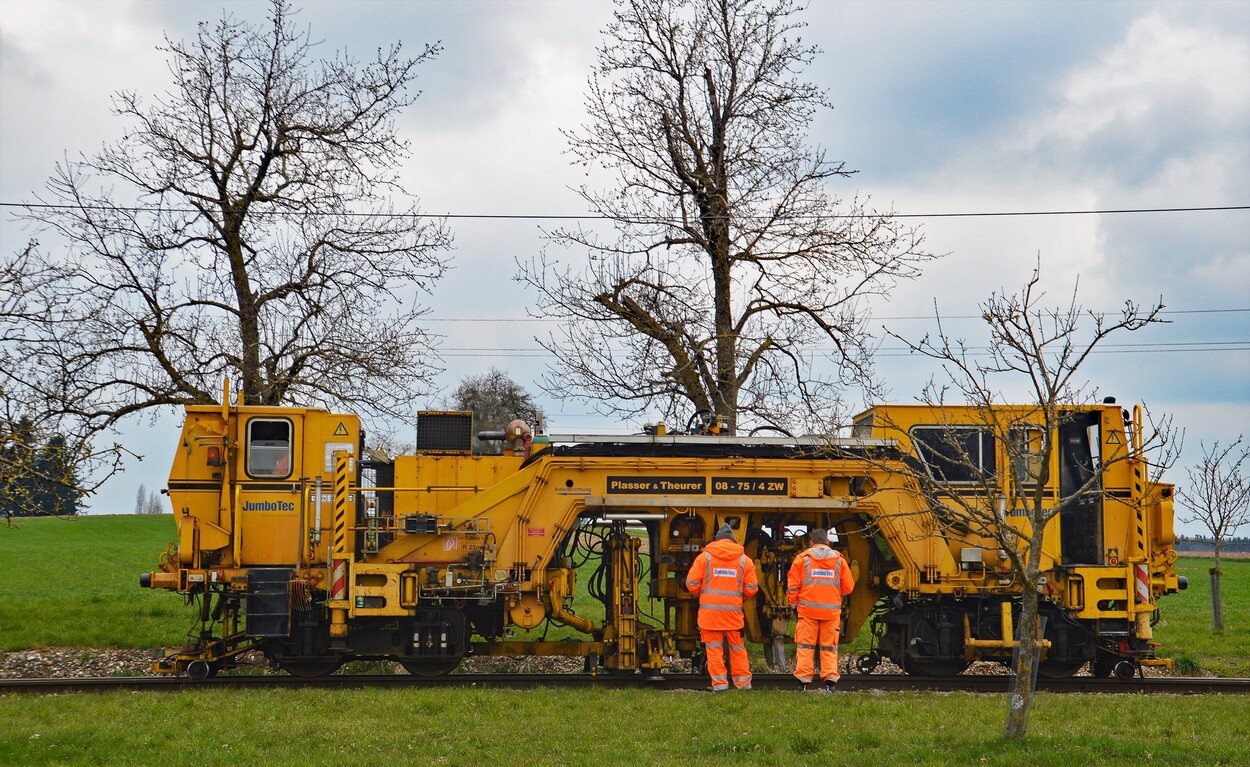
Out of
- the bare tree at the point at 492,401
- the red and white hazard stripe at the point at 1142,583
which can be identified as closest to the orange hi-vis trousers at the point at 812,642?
the red and white hazard stripe at the point at 1142,583

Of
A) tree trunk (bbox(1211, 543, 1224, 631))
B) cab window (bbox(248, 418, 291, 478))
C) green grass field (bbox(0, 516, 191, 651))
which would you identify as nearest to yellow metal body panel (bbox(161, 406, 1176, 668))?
cab window (bbox(248, 418, 291, 478))

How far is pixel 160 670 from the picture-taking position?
43.8 feet

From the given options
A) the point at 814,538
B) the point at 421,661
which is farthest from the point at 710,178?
the point at 421,661

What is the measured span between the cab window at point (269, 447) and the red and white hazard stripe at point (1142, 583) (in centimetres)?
1074

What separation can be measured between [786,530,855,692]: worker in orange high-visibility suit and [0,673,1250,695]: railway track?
743mm

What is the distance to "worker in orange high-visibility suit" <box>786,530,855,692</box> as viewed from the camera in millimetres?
12320

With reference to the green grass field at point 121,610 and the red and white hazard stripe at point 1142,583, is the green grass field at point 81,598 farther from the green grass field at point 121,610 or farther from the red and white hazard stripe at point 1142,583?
the red and white hazard stripe at point 1142,583

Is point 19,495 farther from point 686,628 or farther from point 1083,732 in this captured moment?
point 1083,732

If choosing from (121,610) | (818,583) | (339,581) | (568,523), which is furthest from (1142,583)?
(121,610)

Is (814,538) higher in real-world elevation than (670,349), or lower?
lower

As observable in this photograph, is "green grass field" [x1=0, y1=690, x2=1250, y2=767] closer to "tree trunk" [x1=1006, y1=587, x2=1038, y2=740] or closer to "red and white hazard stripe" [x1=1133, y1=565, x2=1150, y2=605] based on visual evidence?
"tree trunk" [x1=1006, y1=587, x2=1038, y2=740]

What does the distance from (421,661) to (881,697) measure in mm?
5615

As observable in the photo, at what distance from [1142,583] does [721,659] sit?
5.56 metres

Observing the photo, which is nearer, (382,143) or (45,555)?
(382,143)
